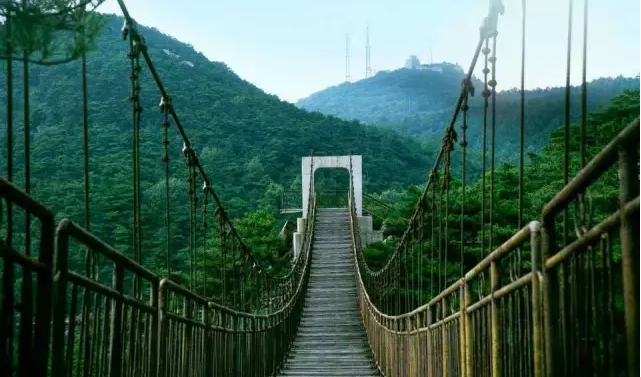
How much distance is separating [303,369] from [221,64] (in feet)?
136

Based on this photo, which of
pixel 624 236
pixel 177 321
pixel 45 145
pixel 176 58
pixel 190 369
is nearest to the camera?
pixel 624 236

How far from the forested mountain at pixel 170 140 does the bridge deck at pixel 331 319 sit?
11.2 ft

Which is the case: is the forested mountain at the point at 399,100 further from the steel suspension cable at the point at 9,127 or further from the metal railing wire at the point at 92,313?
the steel suspension cable at the point at 9,127

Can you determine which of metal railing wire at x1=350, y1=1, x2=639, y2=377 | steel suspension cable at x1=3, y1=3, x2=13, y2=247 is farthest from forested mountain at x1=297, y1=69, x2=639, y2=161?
steel suspension cable at x1=3, y1=3, x2=13, y2=247

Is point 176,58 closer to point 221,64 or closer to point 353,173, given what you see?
point 221,64

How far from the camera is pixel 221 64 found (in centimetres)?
4731

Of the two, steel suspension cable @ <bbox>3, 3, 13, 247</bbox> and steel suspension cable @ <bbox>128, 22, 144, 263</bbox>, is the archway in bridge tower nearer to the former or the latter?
steel suspension cable @ <bbox>128, 22, 144, 263</bbox>

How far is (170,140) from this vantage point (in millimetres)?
24953

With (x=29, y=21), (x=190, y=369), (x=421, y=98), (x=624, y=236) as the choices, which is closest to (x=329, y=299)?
(x=190, y=369)

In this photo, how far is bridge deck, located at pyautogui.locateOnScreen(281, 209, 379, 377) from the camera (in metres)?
7.86

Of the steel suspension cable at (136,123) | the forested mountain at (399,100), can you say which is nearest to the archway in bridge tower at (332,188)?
the forested mountain at (399,100)

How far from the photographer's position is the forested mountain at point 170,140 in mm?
12906

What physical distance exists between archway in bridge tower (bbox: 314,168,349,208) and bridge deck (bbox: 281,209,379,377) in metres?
5.04

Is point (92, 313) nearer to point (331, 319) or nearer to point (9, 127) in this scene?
point (9, 127)
